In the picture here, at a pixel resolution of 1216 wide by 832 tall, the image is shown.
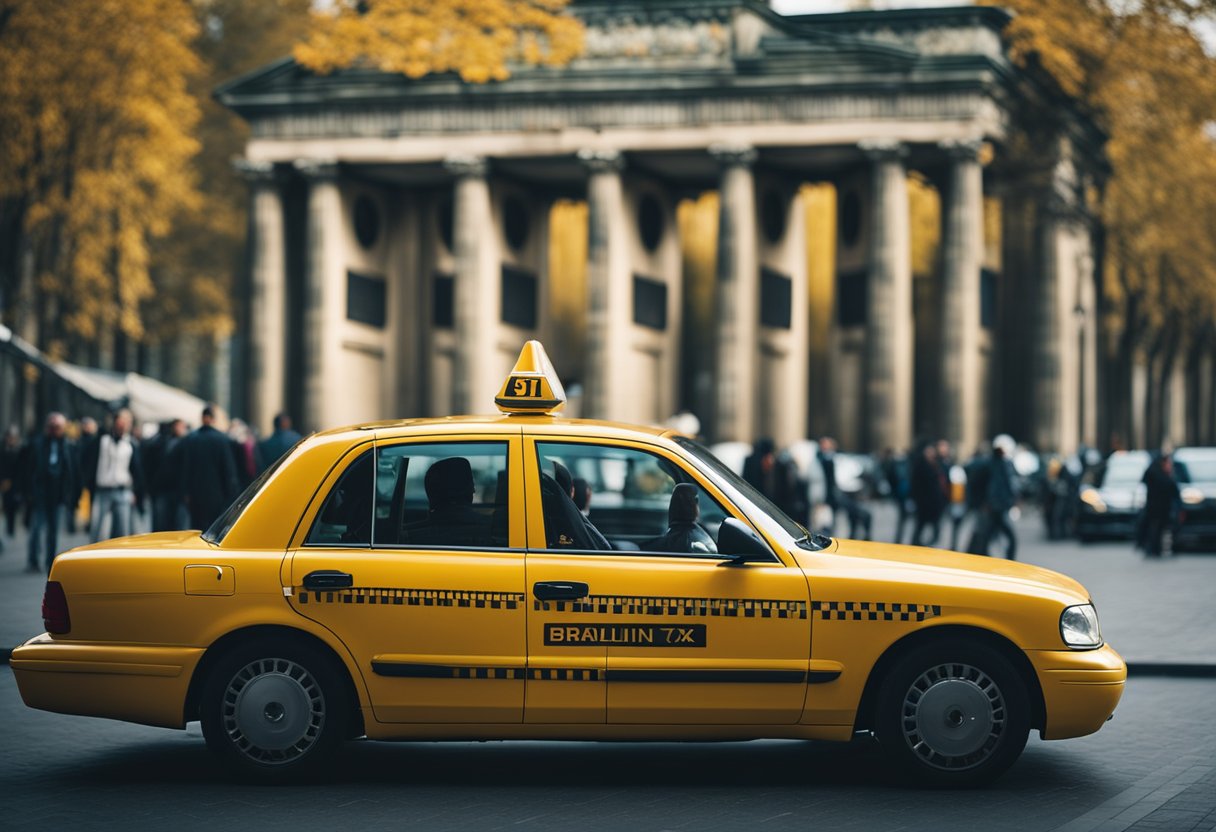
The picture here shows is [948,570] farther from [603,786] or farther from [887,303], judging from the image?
[887,303]

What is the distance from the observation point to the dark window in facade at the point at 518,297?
5744cm

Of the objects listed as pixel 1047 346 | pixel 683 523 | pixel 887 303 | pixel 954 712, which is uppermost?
pixel 887 303

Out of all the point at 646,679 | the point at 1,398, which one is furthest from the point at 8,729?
the point at 1,398

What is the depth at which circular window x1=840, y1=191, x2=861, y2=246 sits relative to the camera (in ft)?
179

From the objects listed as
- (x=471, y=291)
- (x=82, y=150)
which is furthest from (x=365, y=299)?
(x=82, y=150)

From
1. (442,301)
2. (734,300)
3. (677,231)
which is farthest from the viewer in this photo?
Result: (442,301)

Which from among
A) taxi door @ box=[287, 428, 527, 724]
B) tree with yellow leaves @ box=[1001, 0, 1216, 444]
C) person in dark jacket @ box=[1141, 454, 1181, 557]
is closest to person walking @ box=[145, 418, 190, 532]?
taxi door @ box=[287, 428, 527, 724]

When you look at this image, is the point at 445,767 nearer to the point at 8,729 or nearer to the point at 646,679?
the point at 646,679

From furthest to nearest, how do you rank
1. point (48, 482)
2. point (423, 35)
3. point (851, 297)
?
point (851, 297) → point (423, 35) → point (48, 482)

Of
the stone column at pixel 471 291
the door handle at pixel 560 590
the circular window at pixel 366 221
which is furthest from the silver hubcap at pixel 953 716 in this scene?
the circular window at pixel 366 221

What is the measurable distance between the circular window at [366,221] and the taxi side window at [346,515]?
50.3 metres

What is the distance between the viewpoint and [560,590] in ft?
26.2

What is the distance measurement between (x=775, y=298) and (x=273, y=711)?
48033mm

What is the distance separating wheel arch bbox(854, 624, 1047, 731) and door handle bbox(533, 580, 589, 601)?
138 cm
